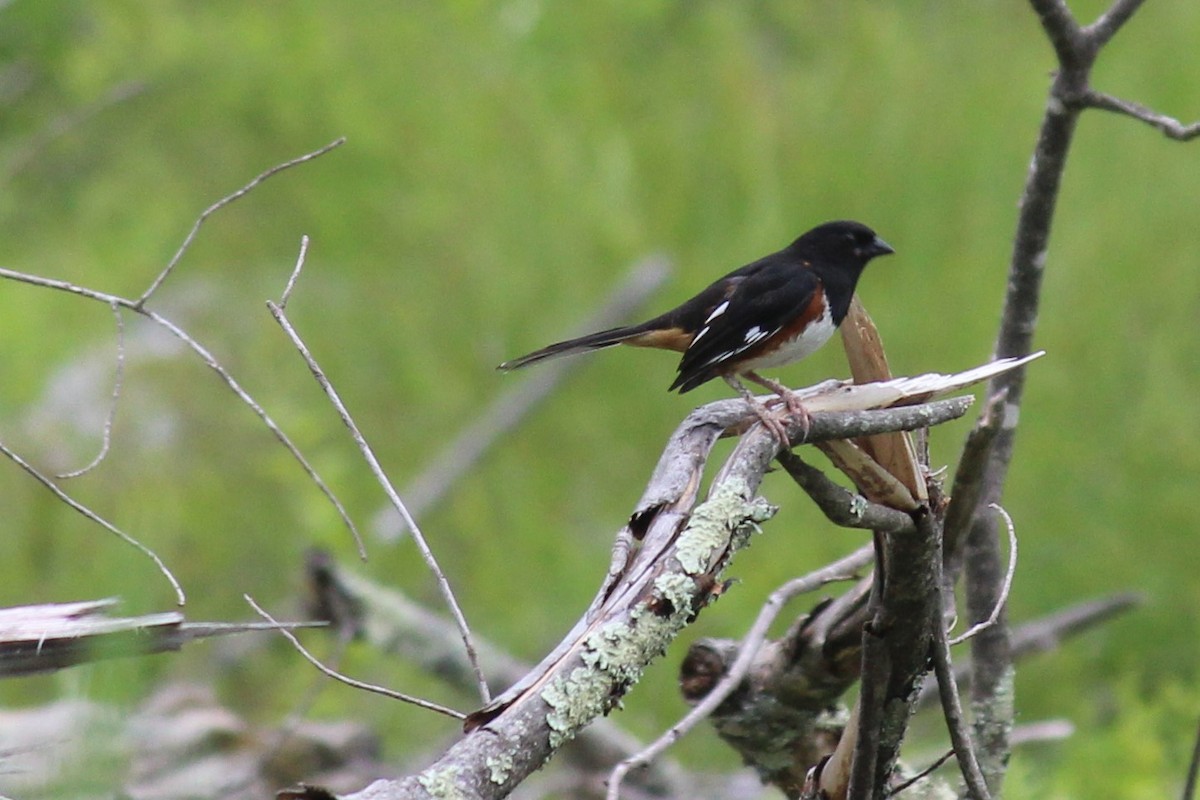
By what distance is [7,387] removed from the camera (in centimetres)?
594

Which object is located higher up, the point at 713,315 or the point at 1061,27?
the point at 1061,27

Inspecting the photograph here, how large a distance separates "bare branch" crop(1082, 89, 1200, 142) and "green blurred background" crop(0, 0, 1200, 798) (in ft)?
7.13

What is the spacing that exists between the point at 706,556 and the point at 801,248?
1751 millimetres

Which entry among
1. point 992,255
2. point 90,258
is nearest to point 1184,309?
point 992,255

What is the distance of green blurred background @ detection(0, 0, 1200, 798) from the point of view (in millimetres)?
4641

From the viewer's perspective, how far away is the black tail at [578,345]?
2.61 m

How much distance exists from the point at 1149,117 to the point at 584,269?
3.23 metres

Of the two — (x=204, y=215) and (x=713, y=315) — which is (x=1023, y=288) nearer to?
(x=713, y=315)

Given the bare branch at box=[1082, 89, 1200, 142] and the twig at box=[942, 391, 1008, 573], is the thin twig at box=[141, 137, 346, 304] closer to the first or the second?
the twig at box=[942, 391, 1008, 573]

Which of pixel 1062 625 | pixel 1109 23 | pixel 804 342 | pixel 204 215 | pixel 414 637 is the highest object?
pixel 204 215

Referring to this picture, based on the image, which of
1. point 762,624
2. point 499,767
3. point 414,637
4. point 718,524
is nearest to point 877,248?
point 762,624

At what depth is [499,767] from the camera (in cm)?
111

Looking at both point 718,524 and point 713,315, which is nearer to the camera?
point 718,524

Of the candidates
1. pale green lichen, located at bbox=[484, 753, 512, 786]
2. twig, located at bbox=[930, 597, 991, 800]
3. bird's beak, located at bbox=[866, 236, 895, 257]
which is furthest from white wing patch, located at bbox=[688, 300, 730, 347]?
pale green lichen, located at bbox=[484, 753, 512, 786]
